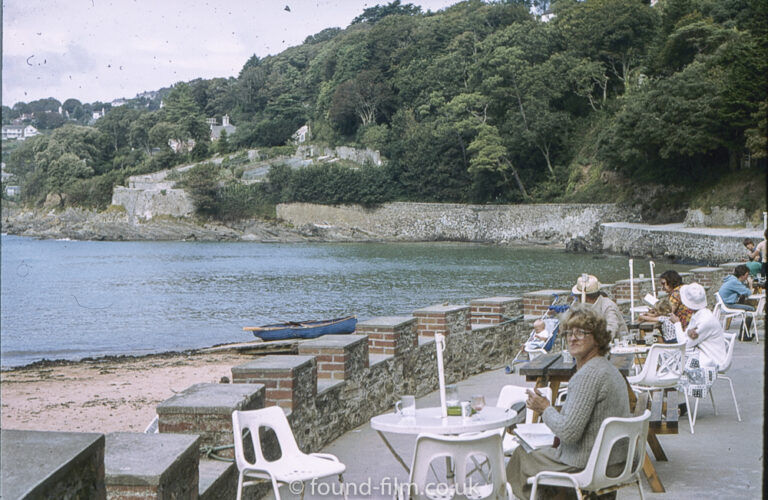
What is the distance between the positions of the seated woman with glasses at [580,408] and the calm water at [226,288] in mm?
20878

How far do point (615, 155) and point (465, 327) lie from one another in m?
48.9

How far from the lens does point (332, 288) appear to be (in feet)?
137

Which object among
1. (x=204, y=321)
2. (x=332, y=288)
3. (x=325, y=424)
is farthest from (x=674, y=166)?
(x=325, y=424)

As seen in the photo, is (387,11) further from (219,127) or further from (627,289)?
(627,289)

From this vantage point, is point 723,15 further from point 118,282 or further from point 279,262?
point 118,282

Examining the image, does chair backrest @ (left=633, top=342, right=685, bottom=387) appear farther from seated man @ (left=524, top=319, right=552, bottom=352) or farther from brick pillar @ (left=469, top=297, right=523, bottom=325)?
brick pillar @ (left=469, top=297, right=523, bottom=325)

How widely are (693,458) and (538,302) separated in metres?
4.95

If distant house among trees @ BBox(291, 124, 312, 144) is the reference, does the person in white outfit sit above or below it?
below

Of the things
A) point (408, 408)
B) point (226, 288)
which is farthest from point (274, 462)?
point (226, 288)

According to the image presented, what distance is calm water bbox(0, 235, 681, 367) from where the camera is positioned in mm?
28250

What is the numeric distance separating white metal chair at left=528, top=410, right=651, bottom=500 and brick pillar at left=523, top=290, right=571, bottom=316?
6534mm

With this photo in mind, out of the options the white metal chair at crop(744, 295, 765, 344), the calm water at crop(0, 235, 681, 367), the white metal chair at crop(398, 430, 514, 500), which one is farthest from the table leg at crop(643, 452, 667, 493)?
the calm water at crop(0, 235, 681, 367)

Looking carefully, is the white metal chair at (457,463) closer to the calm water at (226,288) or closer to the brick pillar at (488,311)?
A: the brick pillar at (488,311)

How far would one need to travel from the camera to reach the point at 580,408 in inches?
146
